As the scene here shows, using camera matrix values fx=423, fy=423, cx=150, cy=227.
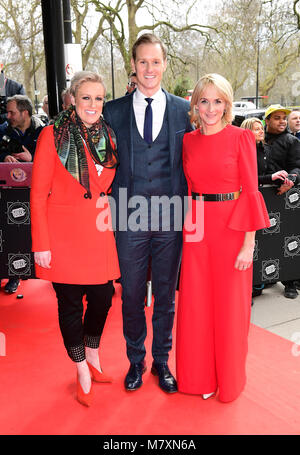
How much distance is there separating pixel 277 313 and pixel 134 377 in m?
1.60

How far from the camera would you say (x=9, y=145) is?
12.4ft

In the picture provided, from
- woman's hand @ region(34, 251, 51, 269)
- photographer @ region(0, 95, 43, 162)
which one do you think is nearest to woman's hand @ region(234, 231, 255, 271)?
woman's hand @ region(34, 251, 51, 269)

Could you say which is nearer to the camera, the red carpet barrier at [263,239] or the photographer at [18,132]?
the red carpet barrier at [263,239]

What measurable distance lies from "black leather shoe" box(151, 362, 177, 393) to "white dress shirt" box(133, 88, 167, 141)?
1.33 metres

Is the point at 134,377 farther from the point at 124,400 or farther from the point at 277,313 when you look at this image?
the point at 277,313

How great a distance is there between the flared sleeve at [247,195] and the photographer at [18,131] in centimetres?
231

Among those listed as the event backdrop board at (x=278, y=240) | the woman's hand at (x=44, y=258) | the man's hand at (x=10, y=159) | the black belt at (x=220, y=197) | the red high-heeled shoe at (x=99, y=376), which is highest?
the man's hand at (x=10, y=159)

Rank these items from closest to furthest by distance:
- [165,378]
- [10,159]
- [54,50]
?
[165,378] < [10,159] < [54,50]

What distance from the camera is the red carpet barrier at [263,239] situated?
3416mm

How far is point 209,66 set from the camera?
14055 mm

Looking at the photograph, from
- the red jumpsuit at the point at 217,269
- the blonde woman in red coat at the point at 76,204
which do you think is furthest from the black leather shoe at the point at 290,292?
the blonde woman in red coat at the point at 76,204

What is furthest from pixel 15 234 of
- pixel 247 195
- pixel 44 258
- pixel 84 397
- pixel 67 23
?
pixel 67 23

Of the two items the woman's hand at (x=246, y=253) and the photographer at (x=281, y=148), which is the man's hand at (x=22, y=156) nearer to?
the photographer at (x=281, y=148)

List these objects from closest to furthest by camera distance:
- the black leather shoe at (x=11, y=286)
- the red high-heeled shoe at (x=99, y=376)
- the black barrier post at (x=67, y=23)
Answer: the red high-heeled shoe at (x=99, y=376) → the black leather shoe at (x=11, y=286) → the black barrier post at (x=67, y=23)
